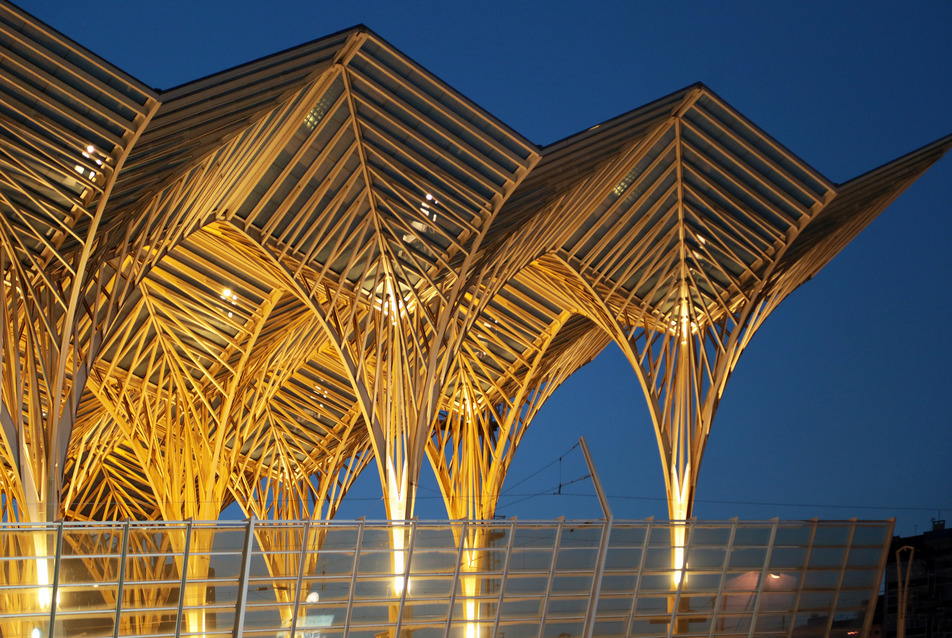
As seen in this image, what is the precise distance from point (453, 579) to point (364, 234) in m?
12.8

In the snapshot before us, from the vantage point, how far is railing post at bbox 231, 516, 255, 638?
75.1 feet

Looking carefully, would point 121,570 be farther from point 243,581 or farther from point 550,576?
point 550,576

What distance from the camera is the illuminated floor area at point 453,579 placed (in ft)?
76.1

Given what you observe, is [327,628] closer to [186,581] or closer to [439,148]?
[186,581]

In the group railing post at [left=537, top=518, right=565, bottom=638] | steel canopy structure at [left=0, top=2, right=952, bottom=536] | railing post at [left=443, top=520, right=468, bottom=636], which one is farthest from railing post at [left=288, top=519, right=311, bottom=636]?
steel canopy structure at [left=0, top=2, right=952, bottom=536]

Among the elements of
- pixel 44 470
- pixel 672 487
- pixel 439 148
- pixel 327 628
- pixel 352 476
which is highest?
pixel 352 476

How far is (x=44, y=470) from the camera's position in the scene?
2795cm

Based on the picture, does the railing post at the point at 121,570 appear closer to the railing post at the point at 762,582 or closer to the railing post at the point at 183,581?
the railing post at the point at 183,581

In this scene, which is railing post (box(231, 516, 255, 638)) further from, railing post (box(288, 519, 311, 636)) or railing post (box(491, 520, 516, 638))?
railing post (box(491, 520, 516, 638))

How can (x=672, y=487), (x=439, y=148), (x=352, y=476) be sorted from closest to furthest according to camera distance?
1. (x=439, y=148)
2. (x=672, y=487)
3. (x=352, y=476)

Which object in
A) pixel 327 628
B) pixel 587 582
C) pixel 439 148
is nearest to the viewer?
pixel 327 628

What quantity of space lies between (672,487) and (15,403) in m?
22.8

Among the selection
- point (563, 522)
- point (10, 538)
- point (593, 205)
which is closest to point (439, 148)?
point (593, 205)

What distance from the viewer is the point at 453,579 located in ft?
83.9
